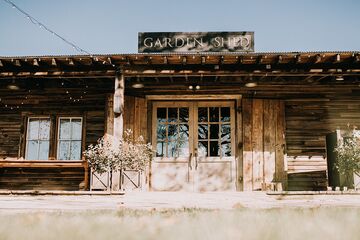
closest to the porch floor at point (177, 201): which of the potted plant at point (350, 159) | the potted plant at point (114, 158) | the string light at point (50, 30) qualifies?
the potted plant at point (114, 158)

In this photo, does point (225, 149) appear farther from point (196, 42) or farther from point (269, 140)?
point (196, 42)

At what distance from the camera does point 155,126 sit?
9.96 metres

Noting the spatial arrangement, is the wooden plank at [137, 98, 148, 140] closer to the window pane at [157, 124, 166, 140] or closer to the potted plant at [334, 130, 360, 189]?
the window pane at [157, 124, 166, 140]

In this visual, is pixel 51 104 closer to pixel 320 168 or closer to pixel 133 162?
pixel 133 162

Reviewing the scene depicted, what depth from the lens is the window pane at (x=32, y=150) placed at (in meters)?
10.3

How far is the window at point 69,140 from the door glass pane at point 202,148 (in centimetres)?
320

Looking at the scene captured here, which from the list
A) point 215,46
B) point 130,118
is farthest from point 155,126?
point 215,46

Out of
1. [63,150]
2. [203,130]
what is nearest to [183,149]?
[203,130]

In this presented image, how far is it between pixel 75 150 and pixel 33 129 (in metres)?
1.35

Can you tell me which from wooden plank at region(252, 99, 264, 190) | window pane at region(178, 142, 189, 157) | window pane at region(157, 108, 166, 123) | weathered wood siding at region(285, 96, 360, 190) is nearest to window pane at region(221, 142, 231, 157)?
wooden plank at region(252, 99, 264, 190)

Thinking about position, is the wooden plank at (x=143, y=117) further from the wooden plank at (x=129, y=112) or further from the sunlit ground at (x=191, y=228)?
the sunlit ground at (x=191, y=228)

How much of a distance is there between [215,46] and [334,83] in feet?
10.7

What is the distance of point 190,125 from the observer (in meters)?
9.91

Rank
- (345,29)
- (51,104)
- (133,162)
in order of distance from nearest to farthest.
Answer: (133,162), (51,104), (345,29)
